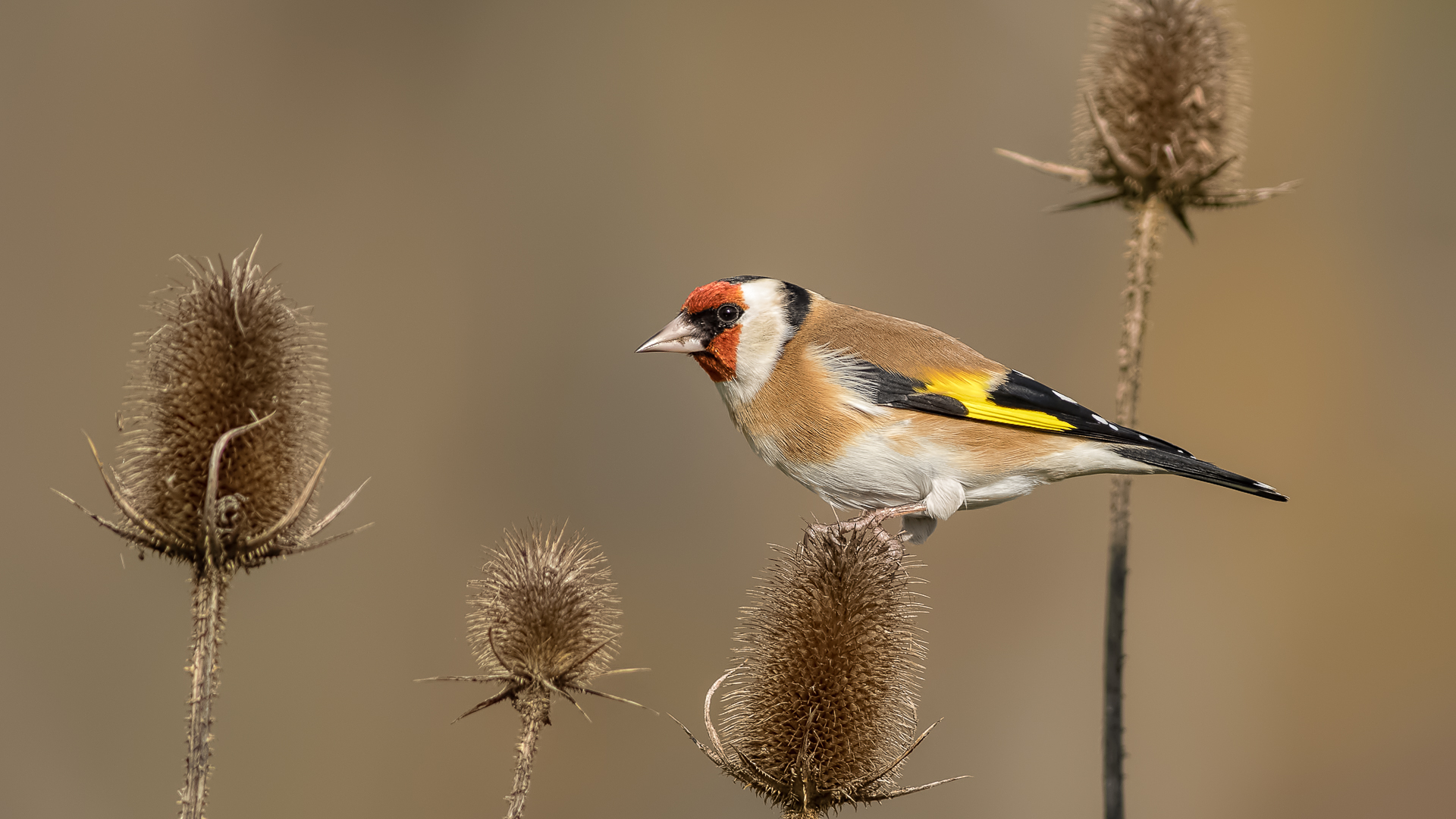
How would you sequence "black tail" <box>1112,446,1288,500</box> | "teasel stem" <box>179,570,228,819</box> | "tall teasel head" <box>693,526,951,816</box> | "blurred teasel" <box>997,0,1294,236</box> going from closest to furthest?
"teasel stem" <box>179,570,228,819</box> < "tall teasel head" <box>693,526,951,816</box> < "black tail" <box>1112,446,1288,500</box> < "blurred teasel" <box>997,0,1294,236</box>

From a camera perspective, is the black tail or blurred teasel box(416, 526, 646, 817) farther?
the black tail

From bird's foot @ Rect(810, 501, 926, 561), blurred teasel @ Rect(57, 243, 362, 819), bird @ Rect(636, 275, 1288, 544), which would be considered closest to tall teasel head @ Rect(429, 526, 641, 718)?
blurred teasel @ Rect(57, 243, 362, 819)

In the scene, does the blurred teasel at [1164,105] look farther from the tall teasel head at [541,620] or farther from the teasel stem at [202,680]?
the teasel stem at [202,680]

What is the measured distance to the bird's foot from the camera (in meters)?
3.20

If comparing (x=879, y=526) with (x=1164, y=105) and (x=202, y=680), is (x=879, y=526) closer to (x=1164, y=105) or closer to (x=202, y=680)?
(x=202, y=680)

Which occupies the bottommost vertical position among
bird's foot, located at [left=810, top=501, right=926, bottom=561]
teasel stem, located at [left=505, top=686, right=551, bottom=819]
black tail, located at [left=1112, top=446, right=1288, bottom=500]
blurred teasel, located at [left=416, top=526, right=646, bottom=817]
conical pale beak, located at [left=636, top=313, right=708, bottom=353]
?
teasel stem, located at [left=505, top=686, right=551, bottom=819]

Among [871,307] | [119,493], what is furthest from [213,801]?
[871,307]

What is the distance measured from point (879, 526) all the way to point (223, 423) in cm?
212

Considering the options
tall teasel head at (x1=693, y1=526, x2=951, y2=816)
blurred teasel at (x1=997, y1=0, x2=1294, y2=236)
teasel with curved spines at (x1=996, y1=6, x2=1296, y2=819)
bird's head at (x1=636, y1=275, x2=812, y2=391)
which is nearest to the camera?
tall teasel head at (x1=693, y1=526, x2=951, y2=816)

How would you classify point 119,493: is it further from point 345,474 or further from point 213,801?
point 345,474

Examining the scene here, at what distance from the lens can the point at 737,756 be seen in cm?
289

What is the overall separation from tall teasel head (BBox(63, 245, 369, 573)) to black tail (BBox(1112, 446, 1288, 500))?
8.28 ft

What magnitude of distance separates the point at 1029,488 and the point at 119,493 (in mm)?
2912

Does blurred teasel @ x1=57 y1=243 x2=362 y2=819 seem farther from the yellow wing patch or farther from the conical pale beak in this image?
the yellow wing patch
